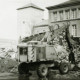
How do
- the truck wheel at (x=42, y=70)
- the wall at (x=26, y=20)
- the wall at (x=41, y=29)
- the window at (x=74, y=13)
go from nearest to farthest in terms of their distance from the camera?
1. the truck wheel at (x=42, y=70)
2. the window at (x=74, y=13)
3. the wall at (x=41, y=29)
4. the wall at (x=26, y=20)

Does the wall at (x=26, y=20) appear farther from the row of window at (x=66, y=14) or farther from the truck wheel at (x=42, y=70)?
the truck wheel at (x=42, y=70)

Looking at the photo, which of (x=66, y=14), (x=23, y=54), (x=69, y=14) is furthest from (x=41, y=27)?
(x=23, y=54)

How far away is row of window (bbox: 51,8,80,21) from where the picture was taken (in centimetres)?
4115

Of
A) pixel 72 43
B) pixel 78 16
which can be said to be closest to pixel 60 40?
pixel 72 43

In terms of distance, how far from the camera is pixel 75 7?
41.1m

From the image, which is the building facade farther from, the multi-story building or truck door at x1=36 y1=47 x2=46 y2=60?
truck door at x1=36 y1=47 x2=46 y2=60

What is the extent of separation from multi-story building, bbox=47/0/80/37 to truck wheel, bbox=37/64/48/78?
926 inches

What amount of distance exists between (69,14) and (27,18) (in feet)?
58.7

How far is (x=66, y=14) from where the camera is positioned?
4303 cm

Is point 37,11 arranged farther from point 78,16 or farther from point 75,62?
point 75,62

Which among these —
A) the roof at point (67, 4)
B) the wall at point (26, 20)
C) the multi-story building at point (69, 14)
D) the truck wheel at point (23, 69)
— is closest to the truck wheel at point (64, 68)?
the truck wheel at point (23, 69)

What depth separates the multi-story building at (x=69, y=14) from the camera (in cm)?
4097

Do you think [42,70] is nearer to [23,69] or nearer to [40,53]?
[40,53]

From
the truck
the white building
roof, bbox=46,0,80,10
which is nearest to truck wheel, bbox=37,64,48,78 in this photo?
the truck
